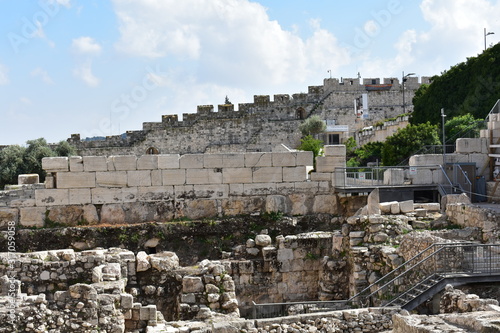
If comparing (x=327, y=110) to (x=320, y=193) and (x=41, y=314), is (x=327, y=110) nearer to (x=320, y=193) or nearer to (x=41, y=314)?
(x=320, y=193)

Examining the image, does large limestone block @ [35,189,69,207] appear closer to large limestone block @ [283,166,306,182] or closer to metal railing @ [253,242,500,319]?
large limestone block @ [283,166,306,182]

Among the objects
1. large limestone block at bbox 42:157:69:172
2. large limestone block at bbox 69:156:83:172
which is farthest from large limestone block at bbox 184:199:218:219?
large limestone block at bbox 42:157:69:172

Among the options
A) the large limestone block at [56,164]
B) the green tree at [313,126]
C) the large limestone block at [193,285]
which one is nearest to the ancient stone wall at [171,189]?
the large limestone block at [56,164]

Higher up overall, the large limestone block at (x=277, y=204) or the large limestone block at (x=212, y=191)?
the large limestone block at (x=212, y=191)

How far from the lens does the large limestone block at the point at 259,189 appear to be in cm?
1408

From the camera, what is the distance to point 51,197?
1362cm

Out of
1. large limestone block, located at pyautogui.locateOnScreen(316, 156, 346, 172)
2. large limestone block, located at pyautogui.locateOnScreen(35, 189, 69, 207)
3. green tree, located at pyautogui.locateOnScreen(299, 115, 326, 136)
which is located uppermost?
green tree, located at pyautogui.locateOnScreen(299, 115, 326, 136)

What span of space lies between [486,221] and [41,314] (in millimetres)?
7986

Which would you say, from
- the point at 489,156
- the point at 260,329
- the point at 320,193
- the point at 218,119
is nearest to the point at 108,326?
the point at 260,329

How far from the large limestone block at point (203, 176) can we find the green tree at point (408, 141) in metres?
13.3

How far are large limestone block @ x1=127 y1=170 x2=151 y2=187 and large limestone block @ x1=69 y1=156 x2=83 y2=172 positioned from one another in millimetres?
1036

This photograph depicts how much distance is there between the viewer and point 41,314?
377 inches

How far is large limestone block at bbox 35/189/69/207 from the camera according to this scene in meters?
13.6

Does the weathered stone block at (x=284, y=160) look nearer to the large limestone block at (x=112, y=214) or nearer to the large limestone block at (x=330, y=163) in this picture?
the large limestone block at (x=330, y=163)
